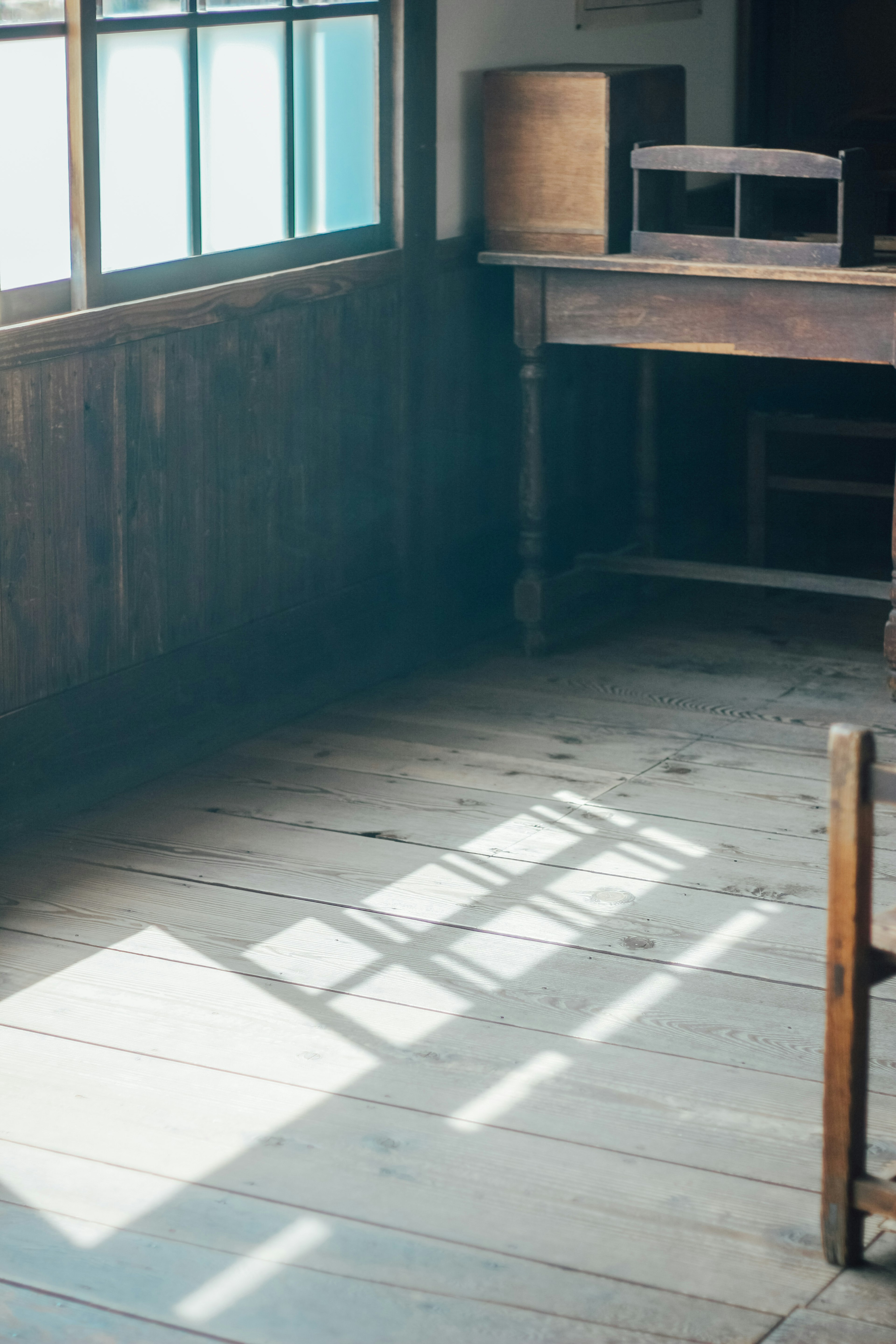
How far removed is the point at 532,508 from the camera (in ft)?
14.0

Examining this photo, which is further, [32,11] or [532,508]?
[532,508]

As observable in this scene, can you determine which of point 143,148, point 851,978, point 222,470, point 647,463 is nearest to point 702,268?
point 647,463

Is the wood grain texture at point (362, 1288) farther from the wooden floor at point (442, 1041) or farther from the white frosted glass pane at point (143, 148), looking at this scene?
the white frosted glass pane at point (143, 148)

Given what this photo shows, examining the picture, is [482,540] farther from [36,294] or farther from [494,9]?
[36,294]

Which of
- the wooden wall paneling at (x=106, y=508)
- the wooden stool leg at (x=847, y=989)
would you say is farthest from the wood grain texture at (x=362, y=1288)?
the wooden wall paneling at (x=106, y=508)

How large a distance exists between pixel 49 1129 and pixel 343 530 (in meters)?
1.93

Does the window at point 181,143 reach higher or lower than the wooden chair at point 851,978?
higher

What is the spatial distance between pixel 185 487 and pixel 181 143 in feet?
1.98

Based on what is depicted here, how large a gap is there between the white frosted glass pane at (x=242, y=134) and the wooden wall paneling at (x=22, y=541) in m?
0.58

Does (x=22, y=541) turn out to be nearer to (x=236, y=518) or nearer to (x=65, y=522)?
(x=65, y=522)

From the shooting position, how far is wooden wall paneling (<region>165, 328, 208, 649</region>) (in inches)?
134

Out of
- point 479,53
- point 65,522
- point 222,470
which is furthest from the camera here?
point 479,53

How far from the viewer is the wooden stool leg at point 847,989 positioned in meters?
1.87

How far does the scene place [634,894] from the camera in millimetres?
2980
